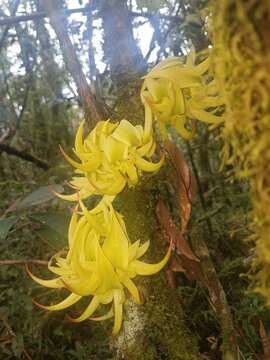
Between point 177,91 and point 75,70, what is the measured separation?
0.40m

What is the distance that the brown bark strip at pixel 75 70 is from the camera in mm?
1059

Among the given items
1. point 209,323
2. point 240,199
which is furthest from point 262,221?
point 240,199

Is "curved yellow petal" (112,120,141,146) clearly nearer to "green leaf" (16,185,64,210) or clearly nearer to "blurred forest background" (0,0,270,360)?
"blurred forest background" (0,0,270,360)

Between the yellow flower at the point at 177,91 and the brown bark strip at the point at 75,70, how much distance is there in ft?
0.94

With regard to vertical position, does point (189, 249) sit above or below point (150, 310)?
above

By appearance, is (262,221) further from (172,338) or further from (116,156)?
(172,338)

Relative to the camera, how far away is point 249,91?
0.46m

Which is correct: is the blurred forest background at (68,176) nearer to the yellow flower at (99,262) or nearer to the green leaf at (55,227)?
the green leaf at (55,227)

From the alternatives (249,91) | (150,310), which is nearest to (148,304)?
(150,310)

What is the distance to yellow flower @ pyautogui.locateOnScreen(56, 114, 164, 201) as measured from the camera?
28.8 inches

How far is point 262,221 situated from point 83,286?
0.99 ft

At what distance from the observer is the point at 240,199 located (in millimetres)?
2203

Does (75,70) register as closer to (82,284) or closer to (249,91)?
(82,284)

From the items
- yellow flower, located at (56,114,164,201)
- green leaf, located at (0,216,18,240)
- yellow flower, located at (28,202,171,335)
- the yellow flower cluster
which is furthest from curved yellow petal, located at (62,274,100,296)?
green leaf, located at (0,216,18,240)
